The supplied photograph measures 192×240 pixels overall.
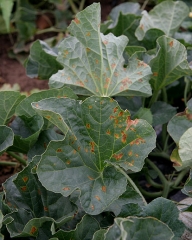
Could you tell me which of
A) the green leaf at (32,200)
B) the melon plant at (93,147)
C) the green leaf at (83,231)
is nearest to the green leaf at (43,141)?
the melon plant at (93,147)

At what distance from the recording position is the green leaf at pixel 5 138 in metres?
1.32

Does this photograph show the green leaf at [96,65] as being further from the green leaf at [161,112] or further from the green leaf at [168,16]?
the green leaf at [168,16]

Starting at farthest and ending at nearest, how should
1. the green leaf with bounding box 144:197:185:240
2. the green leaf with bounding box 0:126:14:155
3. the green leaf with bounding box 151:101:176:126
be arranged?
the green leaf with bounding box 151:101:176:126 → the green leaf with bounding box 0:126:14:155 → the green leaf with bounding box 144:197:185:240

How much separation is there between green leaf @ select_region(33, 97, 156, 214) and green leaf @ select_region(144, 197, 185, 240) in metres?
0.09

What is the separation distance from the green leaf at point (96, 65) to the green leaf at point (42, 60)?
7.2 inches

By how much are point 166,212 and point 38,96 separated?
0.53m

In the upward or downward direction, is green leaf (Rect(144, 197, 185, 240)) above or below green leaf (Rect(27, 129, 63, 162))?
above

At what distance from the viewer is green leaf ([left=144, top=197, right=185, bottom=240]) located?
109 cm

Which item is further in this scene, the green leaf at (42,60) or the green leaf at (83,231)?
the green leaf at (42,60)

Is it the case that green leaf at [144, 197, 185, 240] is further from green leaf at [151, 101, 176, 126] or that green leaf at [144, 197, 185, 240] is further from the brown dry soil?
the brown dry soil

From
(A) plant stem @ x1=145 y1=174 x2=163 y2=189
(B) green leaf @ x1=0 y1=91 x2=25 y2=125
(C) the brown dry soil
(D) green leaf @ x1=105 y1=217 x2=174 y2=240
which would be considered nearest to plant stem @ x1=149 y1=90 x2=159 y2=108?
(A) plant stem @ x1=145 y1=174 x2=163 y2=189

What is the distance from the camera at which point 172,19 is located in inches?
70.9

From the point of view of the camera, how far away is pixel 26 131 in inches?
56.4

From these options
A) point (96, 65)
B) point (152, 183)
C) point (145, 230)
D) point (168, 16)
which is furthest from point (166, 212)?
point (168, 16)
